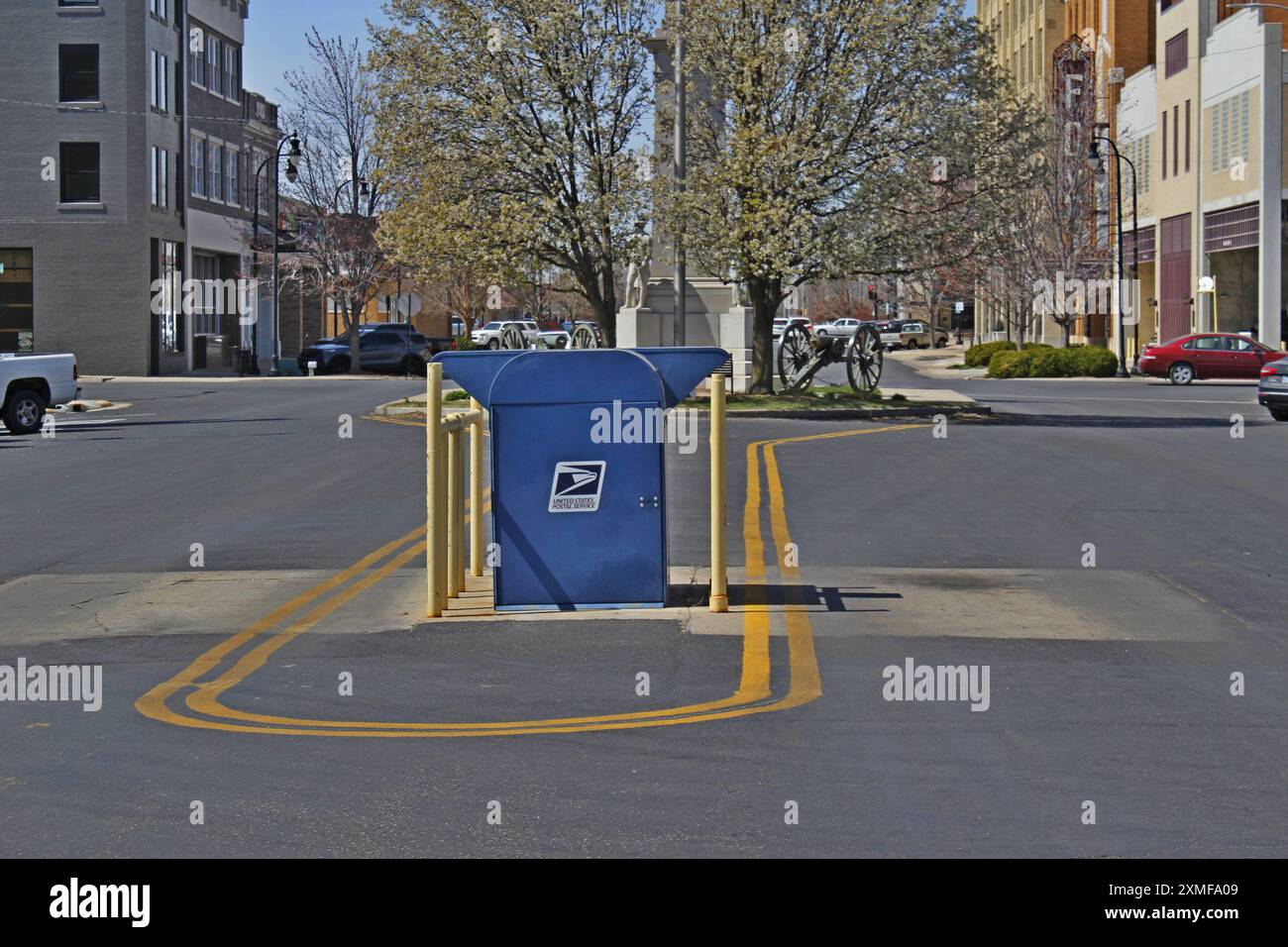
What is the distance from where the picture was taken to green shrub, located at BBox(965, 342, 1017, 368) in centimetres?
6475

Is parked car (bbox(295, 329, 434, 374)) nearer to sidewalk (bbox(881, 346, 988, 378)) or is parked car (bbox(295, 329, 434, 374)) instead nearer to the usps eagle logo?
sidewalk (bbox(881, 346, 988, 378))

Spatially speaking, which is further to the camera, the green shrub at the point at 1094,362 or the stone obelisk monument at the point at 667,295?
the green shrub at the point at 1094,362

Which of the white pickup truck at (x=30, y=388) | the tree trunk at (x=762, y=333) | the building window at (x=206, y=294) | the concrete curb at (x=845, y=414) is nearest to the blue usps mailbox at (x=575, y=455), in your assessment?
the white pickup truck at (x=30, y=388)

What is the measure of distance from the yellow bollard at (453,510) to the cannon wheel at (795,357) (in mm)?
24439

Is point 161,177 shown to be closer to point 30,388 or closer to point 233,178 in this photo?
point 233,178

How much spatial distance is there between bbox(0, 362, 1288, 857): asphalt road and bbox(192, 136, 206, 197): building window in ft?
143

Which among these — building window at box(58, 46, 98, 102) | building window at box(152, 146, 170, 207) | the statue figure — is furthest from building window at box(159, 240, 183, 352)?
the statue figure

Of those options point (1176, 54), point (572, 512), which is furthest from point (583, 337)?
point (572, 512)

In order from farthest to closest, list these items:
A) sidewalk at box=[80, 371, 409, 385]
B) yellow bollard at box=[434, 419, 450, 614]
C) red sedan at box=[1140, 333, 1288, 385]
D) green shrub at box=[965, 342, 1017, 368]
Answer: green shrub at box=[965, 342, 1017, 368] → sidewalk at box=[80, 371, 409, 385] → red sedan at box=[1140, 333, 1288, 385] → yellow bollard at box=[434, 419, 450, 614]

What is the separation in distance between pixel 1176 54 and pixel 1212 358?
1784 centimetres

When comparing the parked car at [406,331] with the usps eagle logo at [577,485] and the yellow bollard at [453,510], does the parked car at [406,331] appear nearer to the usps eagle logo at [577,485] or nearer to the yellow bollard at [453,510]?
the yellow bollard at [453,510]

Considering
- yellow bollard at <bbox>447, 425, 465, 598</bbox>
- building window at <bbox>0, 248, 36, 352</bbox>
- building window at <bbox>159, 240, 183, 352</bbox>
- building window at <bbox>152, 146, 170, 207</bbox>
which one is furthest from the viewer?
building window at <bbox>159, 240, 183, 352</bbox>

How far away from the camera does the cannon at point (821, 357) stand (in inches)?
1384

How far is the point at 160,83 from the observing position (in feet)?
181
